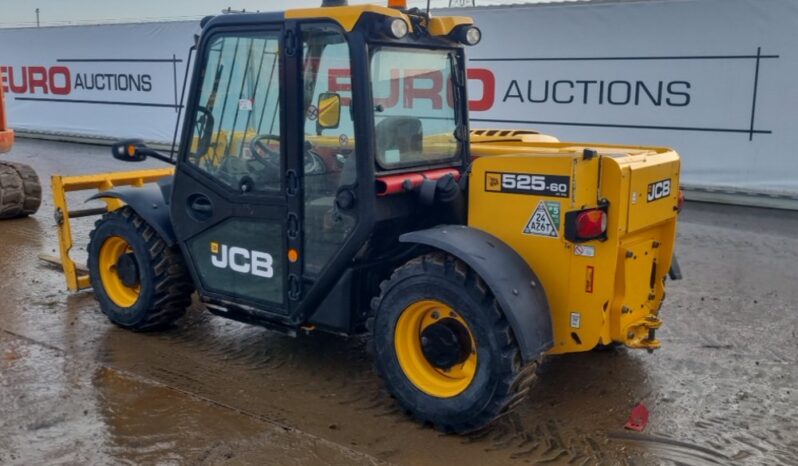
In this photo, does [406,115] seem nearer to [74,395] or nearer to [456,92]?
[456,92]

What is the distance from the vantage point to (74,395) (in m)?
4.58

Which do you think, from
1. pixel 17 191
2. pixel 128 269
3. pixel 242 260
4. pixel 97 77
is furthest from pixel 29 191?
pixel 97 77

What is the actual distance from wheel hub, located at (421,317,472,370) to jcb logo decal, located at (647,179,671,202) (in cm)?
119

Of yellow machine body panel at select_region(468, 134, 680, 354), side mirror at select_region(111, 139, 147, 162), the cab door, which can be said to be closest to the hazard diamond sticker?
yellow machine body panel at select_region(468, 134, 680, 354)

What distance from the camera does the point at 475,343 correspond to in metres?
3.99

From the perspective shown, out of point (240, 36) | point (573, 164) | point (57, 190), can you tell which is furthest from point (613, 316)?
point (57, 190)

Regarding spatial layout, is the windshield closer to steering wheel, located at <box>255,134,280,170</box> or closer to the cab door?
the cab door

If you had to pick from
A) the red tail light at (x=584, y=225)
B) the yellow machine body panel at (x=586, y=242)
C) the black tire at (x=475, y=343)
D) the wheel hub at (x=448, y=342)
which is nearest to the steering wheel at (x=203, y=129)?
the black tire at (x=475, y=343)

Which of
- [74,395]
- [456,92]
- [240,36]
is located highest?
[240,36]

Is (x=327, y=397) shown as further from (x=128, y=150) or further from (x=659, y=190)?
(x=659, y=190)

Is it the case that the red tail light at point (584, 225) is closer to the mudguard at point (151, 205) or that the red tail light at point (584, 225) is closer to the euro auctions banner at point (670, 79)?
the mudguard at point (151, 205)

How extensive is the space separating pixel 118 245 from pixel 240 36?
6.07 feet

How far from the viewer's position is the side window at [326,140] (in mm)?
4344

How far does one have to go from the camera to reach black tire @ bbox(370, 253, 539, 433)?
391 cm
